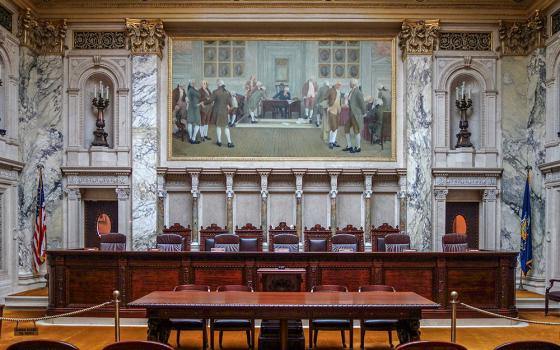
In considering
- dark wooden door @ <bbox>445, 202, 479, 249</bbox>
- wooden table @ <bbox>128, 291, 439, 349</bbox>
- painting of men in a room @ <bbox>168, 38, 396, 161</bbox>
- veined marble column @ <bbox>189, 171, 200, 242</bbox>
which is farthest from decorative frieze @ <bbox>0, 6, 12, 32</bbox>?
dark wooden door @ <bbox>445, 202, 479, 249</bbox>

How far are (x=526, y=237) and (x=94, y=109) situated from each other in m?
11.5

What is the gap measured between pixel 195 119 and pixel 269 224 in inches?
136

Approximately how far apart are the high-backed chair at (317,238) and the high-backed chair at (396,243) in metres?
1.32

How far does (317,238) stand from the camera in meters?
14.6

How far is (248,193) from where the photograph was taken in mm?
15914

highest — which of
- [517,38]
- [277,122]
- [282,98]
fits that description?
[517,38]

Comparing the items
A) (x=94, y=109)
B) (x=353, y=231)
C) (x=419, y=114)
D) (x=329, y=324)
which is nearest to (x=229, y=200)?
(x=353, y=231)

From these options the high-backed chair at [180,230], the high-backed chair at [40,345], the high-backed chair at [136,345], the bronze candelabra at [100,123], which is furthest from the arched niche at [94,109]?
the high-backed chair at [136,345]

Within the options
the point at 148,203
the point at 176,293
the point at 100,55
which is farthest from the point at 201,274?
the point at 100,55

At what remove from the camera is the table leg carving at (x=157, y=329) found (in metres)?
7.05

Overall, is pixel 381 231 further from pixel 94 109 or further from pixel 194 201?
pixel 94 109

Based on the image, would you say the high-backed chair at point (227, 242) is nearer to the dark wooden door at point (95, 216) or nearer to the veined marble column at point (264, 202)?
the veined marble column at point (264, 202)

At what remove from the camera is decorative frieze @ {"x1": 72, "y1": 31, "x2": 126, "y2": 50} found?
15.8 metres

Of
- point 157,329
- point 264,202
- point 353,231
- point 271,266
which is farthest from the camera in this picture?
point 264,202
